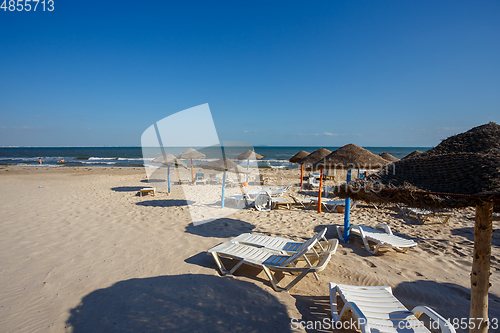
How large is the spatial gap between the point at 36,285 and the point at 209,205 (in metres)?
4.80

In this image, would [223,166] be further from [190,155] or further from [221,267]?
[190,155]

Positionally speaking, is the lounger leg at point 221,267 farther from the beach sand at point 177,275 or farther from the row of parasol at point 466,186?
the row of parasol at point 466,186

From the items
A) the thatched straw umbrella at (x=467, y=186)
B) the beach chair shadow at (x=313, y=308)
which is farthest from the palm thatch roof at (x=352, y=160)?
the beach chair shadow at (x=313, y=308)

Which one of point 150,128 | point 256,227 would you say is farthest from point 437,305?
point 150,128

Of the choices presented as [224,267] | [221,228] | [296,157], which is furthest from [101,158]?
[224,267]

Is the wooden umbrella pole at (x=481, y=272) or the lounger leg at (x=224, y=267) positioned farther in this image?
the lounger leg at (x=224, y=267)

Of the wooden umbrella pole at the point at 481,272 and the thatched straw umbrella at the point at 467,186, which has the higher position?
the thatched straw umbrella at the point at 467,186

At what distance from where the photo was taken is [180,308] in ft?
8.55

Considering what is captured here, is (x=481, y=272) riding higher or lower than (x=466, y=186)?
lower

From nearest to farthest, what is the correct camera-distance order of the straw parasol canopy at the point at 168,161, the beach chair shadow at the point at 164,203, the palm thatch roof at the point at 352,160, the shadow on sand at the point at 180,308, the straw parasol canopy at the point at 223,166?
the shadow on sand at the point at 180,308 < the palm thatch roof at the point at 352,160 < the straw parasol canopy at the point at 223,166 < the beach chair shadow at the point at 164,203 < the straw parasol canopy at the point at 168,161

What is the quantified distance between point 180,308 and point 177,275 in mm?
743

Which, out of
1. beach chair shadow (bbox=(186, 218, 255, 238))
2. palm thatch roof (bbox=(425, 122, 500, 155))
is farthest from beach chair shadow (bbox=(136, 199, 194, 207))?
palm thatch roof (bbox=(425, 122, 500, 155))

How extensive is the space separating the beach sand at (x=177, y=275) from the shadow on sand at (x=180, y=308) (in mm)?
12

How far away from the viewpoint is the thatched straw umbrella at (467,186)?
170 centimetres
